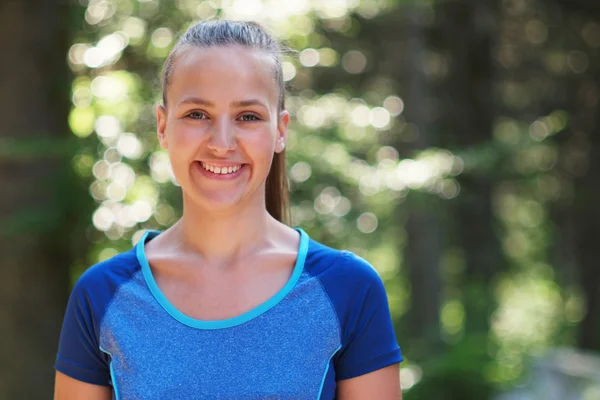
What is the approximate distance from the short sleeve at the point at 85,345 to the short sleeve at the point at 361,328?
0.55 meters

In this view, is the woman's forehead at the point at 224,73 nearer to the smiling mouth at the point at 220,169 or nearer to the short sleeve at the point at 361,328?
the smiling mouth at the point at 220,169

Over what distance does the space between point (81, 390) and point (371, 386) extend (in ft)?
2.23

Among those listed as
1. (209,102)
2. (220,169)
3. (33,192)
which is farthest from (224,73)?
(33,192)

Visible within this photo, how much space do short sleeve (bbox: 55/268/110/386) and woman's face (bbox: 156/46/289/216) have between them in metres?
0.35

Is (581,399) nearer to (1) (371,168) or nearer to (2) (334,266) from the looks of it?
(1) (371,168)

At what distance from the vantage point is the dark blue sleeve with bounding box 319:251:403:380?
2057 mm

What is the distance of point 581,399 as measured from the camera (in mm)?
6609

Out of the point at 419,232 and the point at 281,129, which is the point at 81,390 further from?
the point at 419,232

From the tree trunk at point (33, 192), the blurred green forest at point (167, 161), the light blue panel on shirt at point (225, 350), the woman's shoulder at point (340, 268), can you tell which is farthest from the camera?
the tree trunk at point (33, 192)

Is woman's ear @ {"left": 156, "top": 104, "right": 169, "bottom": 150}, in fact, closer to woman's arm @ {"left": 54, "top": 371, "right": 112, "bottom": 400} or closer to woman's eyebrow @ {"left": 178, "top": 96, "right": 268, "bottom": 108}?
woman's eyebrow @ {"left": 178, "top": 96, "right": 268, "bottom": 108}

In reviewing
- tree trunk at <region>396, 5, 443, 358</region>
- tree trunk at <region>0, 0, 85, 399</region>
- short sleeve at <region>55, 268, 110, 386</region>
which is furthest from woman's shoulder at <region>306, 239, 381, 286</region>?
tree trunk at <region>396, 5, 443, 358</region>

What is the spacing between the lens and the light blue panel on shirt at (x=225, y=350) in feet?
6.49

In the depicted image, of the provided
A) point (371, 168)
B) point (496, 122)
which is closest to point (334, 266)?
point (371, 168)

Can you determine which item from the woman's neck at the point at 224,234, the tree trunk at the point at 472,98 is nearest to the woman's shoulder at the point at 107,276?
the woman's neck at the point at 224,234
